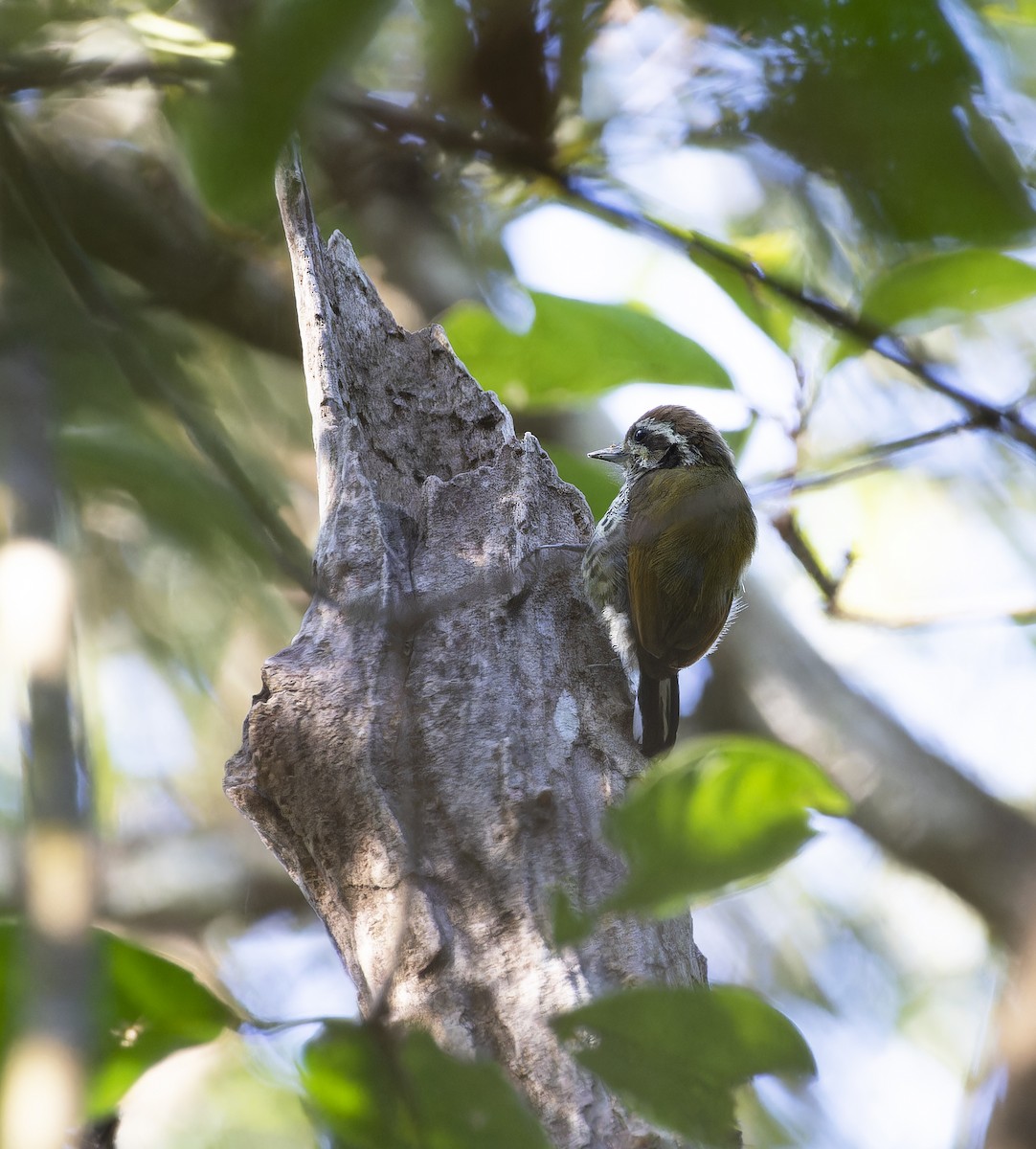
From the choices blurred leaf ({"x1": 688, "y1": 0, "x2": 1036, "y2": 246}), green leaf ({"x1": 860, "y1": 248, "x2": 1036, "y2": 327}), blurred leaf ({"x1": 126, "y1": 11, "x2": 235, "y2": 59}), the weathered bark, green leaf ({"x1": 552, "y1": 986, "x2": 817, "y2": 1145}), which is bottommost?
the weathered bark

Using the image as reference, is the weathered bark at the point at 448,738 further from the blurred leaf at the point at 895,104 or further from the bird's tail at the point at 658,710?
the blurred leaf at the point at 895,104

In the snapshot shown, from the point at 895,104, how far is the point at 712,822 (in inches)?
18.0

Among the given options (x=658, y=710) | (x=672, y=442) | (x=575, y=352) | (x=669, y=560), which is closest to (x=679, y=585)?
(x=669, y=560)

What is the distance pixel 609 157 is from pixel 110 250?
5.62ft

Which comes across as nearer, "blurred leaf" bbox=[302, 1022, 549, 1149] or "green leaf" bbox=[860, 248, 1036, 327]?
"blurred leaf" bbox=[302, 1022, 549, 1149]

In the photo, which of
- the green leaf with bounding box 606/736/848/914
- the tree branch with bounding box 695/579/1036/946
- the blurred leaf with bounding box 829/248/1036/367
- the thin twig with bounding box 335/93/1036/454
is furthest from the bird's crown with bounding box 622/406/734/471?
the green leaf with bounding box 606/736/848/914

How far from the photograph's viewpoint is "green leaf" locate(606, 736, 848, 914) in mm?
762

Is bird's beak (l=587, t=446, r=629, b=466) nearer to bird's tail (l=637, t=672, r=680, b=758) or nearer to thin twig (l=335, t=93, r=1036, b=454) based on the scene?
bird's tail (l=637, t=672, r=680, b=758)

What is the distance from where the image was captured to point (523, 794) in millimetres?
1707

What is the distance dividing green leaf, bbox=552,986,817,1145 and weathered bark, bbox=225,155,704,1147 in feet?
1.37

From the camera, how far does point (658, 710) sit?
262cm

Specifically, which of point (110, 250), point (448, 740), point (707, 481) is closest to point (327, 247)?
point (110, 250)

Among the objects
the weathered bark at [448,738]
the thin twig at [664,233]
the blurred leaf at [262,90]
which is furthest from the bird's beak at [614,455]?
the blurred leaf at [262,90]

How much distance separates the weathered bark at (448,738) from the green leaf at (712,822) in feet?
1.14
